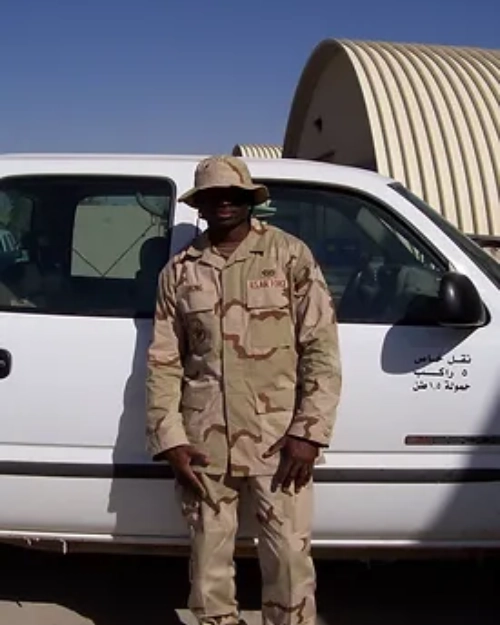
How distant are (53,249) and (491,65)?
14545 mm

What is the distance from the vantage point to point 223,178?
2881 mm

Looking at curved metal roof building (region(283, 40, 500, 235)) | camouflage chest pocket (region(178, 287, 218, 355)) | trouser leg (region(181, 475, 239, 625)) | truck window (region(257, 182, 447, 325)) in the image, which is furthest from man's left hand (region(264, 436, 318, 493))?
curved metal roof building (region(283, 40, 500, 235))

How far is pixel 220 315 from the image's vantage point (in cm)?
293

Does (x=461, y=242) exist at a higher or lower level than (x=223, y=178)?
lower

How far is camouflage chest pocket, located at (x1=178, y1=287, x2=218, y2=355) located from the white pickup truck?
0.31 meters

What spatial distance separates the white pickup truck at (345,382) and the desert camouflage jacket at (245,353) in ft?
0.89

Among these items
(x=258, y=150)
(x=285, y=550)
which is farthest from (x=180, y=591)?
(x=258, y=150)

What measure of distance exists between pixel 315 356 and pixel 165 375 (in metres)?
0.50

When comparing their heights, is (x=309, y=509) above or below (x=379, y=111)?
below

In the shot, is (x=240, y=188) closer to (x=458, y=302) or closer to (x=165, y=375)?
(x=165, y=375)

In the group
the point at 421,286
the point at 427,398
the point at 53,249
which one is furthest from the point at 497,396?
the point at 53,249

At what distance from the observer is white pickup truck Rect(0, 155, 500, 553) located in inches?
126

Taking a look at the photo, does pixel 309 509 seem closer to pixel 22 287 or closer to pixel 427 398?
pixel 427 398

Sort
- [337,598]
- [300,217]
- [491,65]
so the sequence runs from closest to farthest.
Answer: [300,217], [337,598], [491,65]
